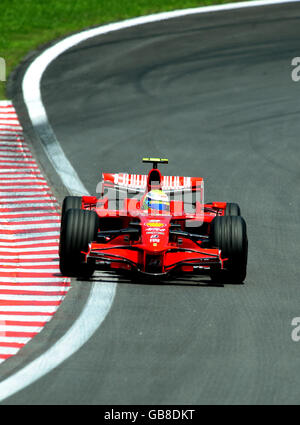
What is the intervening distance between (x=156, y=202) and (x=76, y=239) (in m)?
1.45

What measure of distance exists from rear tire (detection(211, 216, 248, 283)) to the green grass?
14925 millimetres

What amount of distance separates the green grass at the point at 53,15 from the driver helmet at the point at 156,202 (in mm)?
13714

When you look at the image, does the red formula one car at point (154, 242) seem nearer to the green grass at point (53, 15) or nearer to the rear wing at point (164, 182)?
the rear wing at point (164, 182)

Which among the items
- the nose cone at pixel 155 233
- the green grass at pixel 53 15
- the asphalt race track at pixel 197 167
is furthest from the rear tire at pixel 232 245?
the green grass at pixel 53 15

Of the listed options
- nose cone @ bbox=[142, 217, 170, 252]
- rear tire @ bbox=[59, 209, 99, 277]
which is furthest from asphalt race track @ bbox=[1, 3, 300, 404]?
nose cone @ bbox=[142, 217, 170, 252]

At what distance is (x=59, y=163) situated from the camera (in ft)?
62.8

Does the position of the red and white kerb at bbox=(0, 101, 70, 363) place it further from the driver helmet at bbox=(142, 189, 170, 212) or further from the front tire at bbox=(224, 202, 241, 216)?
the front tire at bbox=(224, 202, 241, 216)

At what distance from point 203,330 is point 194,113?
1255cm

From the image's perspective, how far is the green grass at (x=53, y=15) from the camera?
92.1 feet

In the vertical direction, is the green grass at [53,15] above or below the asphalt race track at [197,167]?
above

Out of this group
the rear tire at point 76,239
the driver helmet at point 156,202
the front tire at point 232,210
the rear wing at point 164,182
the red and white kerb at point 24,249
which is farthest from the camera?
the rear wing at point 164,182

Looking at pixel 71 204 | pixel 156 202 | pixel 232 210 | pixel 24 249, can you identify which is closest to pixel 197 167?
pixel 232 210

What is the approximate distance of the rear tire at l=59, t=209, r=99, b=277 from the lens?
12.7 m

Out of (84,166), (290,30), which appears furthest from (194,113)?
(290,30)
